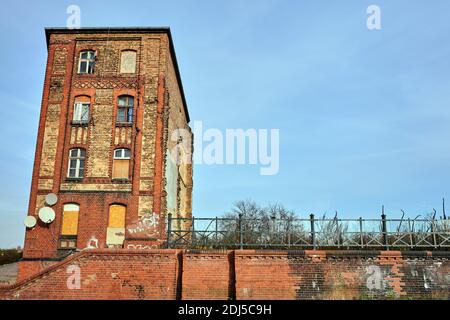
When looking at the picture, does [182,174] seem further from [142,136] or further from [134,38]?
[134,38]

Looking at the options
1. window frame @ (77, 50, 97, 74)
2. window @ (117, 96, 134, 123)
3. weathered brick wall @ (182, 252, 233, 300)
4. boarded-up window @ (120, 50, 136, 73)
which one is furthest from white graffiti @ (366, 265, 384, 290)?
window frame @ (77, 50, 97, 74)

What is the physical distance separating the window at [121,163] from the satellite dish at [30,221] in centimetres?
411

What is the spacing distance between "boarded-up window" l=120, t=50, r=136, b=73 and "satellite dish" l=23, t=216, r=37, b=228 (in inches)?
335

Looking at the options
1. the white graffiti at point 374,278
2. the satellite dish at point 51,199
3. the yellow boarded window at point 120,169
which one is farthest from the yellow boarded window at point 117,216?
the white graffiti at point 374,278

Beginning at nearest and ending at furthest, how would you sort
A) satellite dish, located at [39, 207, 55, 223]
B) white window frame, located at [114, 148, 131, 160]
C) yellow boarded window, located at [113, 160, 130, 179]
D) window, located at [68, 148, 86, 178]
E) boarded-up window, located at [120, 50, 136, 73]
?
1. satellite dish, located at [39, 207, 55, 223]
2. yellow boarded window, located at [113, 160, 130, 179]
3. window, located at [68, 148, 86, 178]
4. white window frame, located at [114, 148, 131, 160]
5. boarded-up window, located at [120, 50, 136, 73]

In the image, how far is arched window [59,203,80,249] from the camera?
1914 centimetres

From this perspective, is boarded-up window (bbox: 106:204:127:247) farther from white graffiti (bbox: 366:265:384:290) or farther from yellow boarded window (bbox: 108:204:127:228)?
white graffiti (bbox: 366:265:384:290)

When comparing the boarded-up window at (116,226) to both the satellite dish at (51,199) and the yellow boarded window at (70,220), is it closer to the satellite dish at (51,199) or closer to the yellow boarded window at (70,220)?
the yellow boarded window at (70,220)

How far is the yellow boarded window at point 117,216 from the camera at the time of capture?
19328mm

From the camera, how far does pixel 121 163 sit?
798 inches
